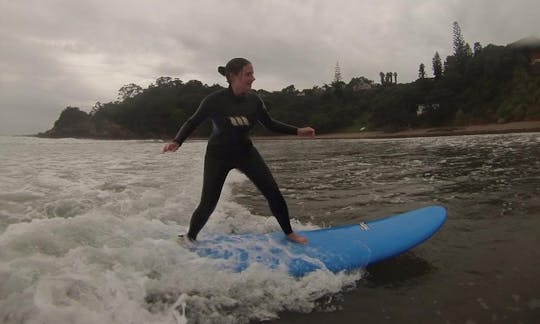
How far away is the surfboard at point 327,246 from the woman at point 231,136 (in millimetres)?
256

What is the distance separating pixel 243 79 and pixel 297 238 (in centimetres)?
181

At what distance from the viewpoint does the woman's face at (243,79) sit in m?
4.05

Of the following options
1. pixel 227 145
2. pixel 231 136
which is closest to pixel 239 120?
pixel 231 136

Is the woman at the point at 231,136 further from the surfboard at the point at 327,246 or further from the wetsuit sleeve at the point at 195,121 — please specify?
the surfboard at the point at 327,246

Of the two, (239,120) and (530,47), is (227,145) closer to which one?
(239,120)

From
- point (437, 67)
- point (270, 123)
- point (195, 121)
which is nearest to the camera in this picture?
point (195, 121)

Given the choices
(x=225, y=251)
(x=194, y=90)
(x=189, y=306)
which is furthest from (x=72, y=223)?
(x=194, y=90)

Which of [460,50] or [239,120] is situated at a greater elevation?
[460,50]

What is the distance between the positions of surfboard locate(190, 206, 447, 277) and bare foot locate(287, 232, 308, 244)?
2.2 inches

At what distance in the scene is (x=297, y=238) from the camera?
441cm

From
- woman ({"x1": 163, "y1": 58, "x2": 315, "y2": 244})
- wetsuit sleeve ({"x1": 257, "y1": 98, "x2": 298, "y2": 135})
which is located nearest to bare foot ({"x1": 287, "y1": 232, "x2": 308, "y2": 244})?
woman ({"x1": 163, "y1": 58, "x2": 315, "y2": 244})

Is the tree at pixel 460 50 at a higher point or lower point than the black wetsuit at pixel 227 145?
higher

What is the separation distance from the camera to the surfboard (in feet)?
12.7

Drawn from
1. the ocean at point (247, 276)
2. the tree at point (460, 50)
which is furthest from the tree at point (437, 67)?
the ocean at point (247, 276)
